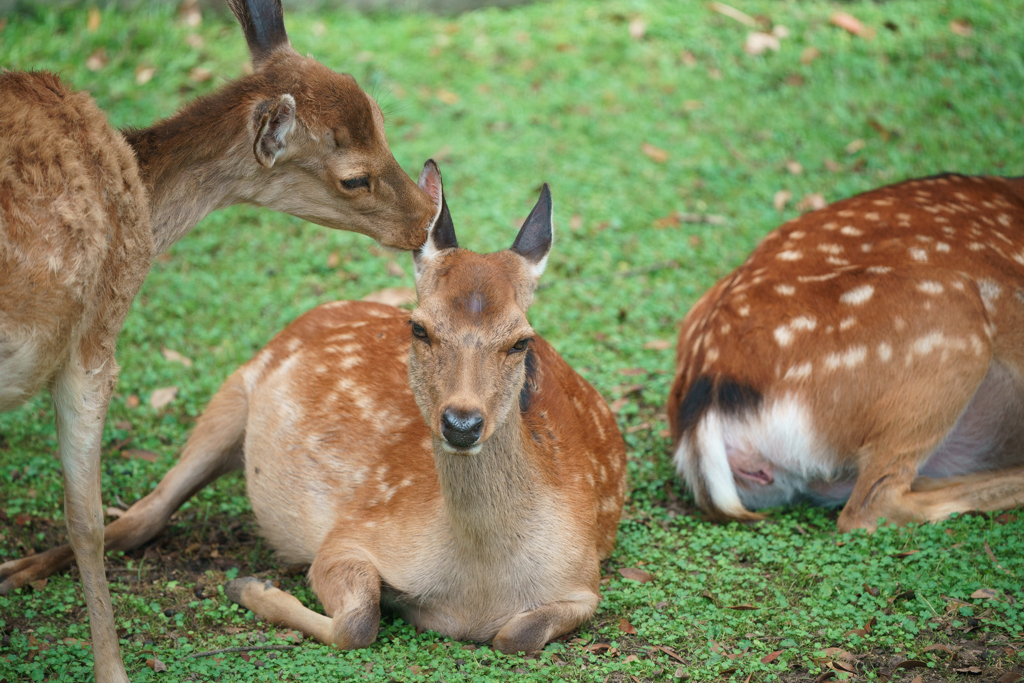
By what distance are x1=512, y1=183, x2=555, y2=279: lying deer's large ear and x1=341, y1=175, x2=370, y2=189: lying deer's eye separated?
0.63m

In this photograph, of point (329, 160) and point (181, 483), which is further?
point (181, 483)

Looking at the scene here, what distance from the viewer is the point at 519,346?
10.8ft

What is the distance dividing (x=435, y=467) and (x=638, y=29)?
6.46 metres

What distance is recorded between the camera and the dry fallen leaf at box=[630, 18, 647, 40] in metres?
8.92

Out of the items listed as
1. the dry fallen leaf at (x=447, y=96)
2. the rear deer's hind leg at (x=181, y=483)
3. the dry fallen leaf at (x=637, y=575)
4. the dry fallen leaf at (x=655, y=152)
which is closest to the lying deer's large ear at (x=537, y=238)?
the dry fallen leaf at (x=637, y=575)

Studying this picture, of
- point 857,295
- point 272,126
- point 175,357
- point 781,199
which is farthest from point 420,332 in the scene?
point 781,199

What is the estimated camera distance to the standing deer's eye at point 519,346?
3.25 metres

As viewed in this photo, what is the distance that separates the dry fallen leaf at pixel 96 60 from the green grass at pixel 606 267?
0.08m

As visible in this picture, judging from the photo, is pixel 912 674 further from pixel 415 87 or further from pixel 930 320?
pixel 415 87

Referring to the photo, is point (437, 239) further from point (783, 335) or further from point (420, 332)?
point (783, 335)

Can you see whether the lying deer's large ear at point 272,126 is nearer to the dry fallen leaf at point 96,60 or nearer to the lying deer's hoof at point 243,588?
the lying deer's hoof at point 243,588

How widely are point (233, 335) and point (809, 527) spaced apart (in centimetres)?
341

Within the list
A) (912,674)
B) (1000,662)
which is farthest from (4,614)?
(1000,662)

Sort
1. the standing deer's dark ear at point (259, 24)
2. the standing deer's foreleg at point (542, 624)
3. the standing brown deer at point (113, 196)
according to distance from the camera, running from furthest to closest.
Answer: the standing deer's dark ear at point (259, 24) → the standing deer's foreleg at point (542, 624) → the standing brown deer at point (113, 196)
